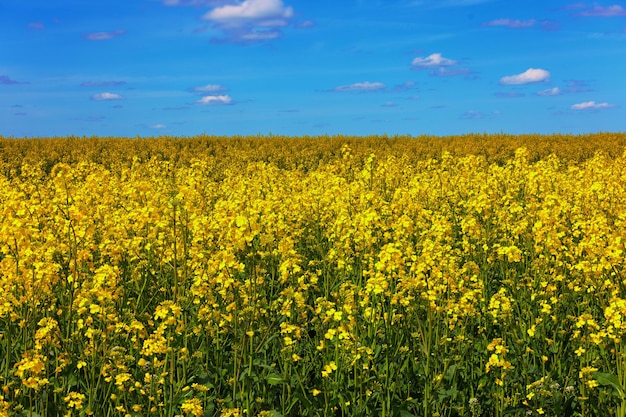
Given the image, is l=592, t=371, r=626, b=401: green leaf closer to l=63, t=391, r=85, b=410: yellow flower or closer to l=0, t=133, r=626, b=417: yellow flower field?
l=0, t=133, r=626, b=417: yellow flower field

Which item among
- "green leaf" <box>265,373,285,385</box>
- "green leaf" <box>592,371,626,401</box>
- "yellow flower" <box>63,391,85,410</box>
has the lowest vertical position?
"green leaf" <box>592,371,626,401</box>

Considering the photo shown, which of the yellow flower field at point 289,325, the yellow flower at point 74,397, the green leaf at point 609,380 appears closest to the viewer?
the yellow flower at point 74,397

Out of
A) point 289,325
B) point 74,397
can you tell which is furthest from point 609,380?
point 74,397

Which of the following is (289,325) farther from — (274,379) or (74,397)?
(74,397)

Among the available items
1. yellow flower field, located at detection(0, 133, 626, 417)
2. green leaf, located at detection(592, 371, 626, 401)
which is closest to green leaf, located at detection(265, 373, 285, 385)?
yellow flower field, located at detection(0, 133, 626, 417)

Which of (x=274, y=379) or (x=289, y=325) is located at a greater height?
(x=289, y=325)

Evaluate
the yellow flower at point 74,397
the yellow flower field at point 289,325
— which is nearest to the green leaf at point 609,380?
the yellow flower field at point 289,325

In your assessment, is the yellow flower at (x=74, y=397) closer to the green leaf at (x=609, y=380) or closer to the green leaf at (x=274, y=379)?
the green leaf at (x=274, y=379)

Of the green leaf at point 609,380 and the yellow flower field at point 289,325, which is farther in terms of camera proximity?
the green leaf at point 609,380

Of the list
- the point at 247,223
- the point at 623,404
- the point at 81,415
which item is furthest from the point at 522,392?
the point at 81,415

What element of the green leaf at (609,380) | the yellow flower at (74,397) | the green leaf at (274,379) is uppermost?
the yellow flower at (74,397)

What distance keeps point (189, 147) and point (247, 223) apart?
27969 mm

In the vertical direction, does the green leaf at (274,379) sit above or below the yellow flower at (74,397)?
below

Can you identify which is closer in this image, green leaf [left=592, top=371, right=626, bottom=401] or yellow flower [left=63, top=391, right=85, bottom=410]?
yellow flower [left=63, top=391, right=85, bottom=410]
